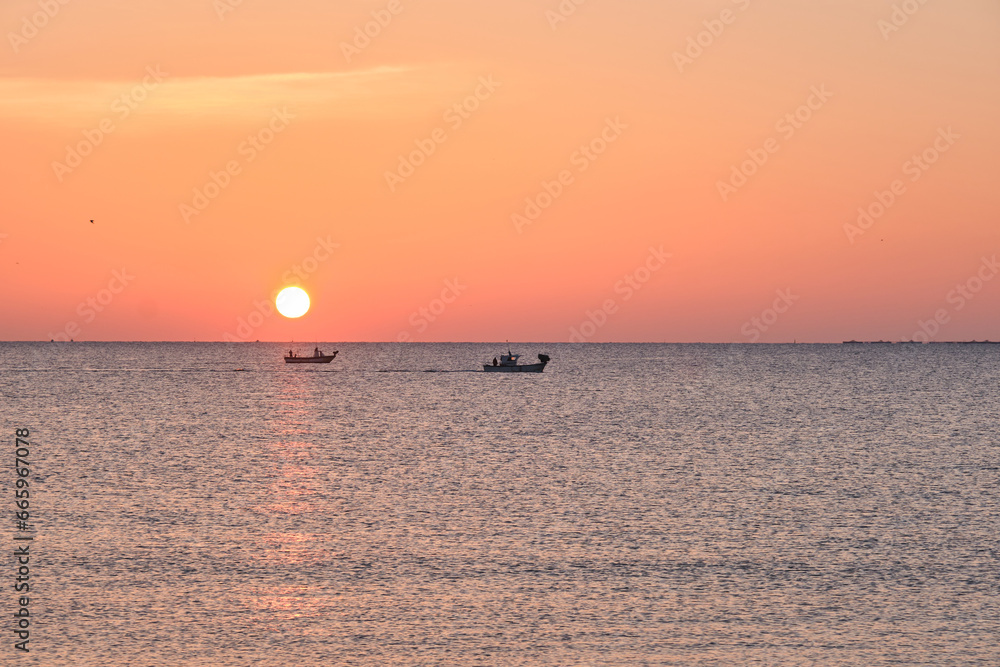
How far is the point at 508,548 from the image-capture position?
35625 mm

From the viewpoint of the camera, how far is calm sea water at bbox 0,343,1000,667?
24844mm

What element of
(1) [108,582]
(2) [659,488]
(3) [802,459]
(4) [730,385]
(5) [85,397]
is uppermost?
(4) [730,385]

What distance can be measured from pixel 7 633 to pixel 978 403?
409ft

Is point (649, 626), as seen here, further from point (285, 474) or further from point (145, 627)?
point (285, 474)

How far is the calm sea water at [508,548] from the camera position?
24844 mm

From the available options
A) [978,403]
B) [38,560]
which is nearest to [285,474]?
[38,560]

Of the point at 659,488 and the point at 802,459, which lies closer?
the point at 659,488

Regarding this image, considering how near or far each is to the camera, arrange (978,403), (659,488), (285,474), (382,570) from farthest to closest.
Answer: (978,403) < (285,474) < (659,488) < (382,570)

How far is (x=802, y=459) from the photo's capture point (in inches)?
2648

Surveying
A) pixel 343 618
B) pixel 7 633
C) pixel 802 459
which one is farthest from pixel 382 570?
pixel 802 459

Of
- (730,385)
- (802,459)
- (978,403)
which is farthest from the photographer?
(730,385)

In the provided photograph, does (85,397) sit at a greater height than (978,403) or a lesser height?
greater

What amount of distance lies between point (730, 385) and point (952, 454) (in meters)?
108

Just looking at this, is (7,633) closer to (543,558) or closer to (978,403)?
(543,558)
